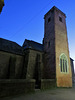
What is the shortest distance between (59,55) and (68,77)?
16.1ft

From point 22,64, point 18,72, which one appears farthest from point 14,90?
point 22,64

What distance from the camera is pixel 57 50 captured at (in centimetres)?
1563

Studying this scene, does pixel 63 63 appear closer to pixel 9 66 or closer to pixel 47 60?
pixel 47 60

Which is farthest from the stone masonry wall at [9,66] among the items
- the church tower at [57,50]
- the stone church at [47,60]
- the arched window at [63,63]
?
the arched window at [63,63]

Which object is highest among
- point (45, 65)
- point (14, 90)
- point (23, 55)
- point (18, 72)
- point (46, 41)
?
point (46, 41)

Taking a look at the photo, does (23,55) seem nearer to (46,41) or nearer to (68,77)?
(46,41)

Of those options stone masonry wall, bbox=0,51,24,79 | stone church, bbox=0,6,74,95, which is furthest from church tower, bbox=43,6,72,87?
stone masonry wall, bbox=0,51,24,79

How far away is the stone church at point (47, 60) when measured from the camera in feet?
44.1

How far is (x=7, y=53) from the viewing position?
14352 mm

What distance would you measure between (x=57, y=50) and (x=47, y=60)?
3.24 metres

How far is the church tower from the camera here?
1447cm

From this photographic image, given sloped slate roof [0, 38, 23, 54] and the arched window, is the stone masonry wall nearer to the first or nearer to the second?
sloped slate roof [0, 38, 23, 54]

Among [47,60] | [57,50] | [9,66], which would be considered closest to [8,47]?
[9,66]

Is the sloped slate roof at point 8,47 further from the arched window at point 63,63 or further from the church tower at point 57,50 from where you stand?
the arched window at point 63,63
